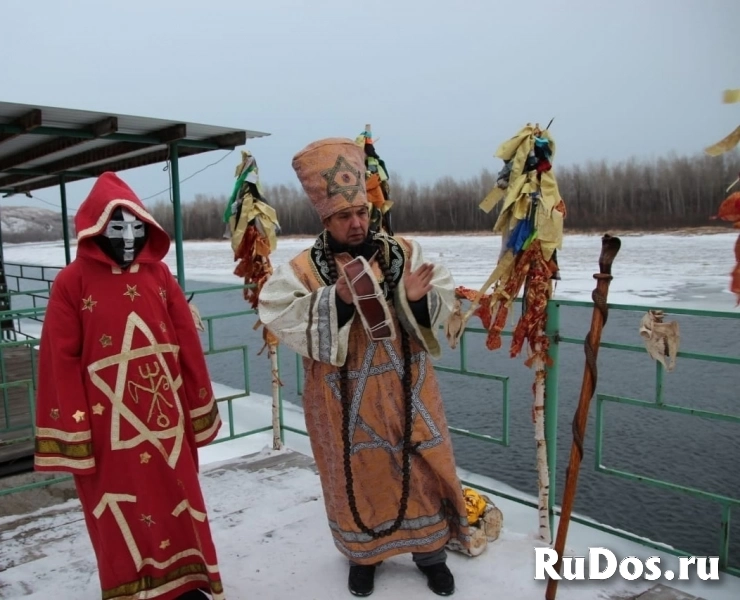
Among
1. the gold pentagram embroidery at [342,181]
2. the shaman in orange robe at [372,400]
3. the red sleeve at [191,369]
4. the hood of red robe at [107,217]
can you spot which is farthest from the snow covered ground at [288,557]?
the gold pentagram embroidery at [342,181]

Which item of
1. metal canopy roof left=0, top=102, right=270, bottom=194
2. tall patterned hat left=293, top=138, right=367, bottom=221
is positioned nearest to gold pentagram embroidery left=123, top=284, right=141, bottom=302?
tall patterned hat left=293, top=138, right=367, bottom=221

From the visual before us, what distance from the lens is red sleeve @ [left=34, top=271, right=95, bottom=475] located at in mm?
2096

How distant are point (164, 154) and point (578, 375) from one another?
4822mm

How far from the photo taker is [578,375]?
20.2ft

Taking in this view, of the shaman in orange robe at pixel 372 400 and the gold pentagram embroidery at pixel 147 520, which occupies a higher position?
the shaman in orange robe at pixel 372 400

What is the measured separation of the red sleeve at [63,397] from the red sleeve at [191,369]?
348mm

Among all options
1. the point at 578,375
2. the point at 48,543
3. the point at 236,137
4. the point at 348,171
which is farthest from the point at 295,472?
the point at 578,375

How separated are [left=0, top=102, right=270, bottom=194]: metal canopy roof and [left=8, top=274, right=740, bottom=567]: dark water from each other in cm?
281

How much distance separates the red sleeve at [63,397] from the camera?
2.10m

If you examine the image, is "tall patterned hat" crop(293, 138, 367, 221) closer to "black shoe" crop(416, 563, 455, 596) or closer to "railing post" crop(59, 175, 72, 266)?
"black shoe" crop(416, 563, 455, 596)

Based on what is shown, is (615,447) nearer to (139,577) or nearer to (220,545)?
(220,545)

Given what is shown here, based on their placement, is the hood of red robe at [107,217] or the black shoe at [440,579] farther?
the black shoe at [440,579]

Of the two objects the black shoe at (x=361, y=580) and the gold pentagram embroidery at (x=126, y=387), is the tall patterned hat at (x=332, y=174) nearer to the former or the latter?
the gold pentagram embroidery at (x=126, y=387)

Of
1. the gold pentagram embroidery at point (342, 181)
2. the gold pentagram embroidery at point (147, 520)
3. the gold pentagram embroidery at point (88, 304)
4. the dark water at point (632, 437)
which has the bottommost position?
the dark water at point (632, 437)
